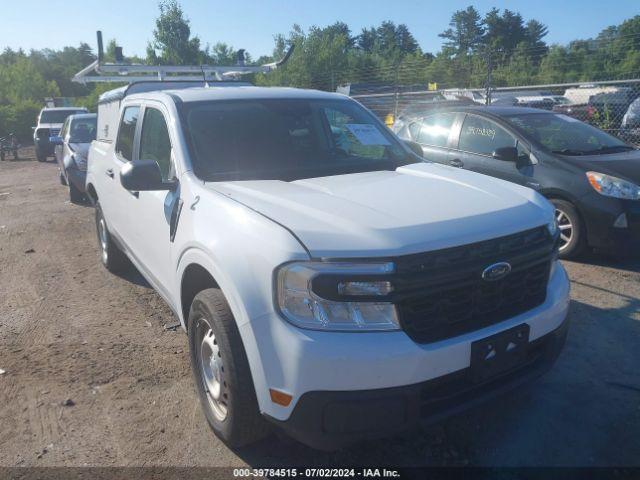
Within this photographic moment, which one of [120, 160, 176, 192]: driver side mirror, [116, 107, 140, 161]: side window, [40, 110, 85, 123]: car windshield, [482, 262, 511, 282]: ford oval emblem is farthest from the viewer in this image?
[40, 110, 85, 123]: car windshield

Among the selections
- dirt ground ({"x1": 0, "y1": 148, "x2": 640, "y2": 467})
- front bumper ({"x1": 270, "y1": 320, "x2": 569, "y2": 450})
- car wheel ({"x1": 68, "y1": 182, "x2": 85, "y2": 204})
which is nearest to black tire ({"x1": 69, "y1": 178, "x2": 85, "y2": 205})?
car wheel ({"x1": 68, "y1": 182, "x2": 85, "y2": 204})

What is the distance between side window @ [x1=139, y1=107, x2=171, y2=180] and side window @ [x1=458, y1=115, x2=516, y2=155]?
163 inches

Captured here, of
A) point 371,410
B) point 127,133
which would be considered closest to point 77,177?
point 127,133

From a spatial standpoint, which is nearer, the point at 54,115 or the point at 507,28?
the point at 54,115

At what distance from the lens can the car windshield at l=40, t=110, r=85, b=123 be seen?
2014cm

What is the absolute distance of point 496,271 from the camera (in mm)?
2469

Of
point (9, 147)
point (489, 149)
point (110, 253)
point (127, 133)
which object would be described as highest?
point (127, 133)

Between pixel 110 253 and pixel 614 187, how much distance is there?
5228 mm

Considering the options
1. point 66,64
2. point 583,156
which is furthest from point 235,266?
point 66,64

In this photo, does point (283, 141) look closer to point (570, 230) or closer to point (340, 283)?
point (340, 283)

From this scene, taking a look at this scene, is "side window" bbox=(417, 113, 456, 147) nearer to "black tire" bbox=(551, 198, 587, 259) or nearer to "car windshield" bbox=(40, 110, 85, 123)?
"black tire" bbox=(551, 198, 587, 259)

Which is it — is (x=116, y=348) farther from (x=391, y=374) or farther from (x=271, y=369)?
(x=391, y=374)

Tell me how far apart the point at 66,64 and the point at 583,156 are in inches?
3093

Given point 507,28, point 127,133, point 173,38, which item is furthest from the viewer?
point 507,28
